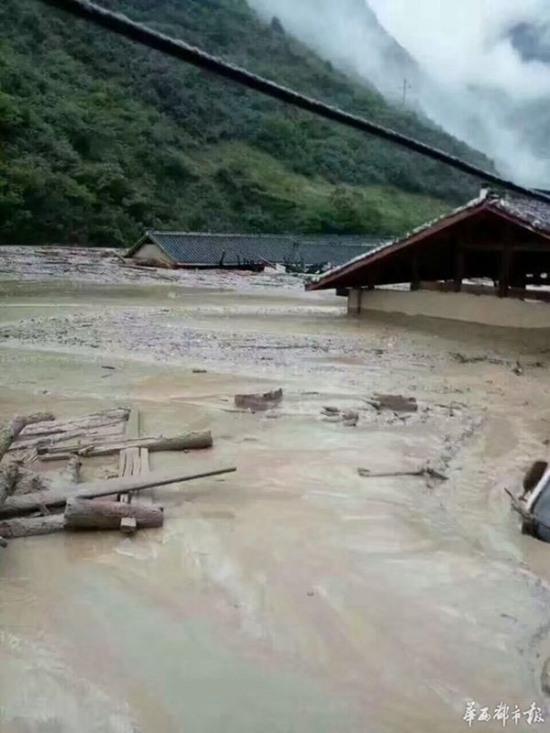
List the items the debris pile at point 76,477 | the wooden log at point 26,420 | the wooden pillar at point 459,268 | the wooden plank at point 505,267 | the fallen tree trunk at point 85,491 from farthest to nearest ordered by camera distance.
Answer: the wooden pillar at point 459,268, the wooden plank at point 505,267, the wooden log at point 26,420, the fallen tree trunk at point 85,491, the debris pile at point 76,477

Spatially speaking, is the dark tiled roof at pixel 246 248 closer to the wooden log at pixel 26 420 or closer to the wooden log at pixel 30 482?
the wooden log at pixel 26 420

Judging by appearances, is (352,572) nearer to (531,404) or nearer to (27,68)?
(531,404)

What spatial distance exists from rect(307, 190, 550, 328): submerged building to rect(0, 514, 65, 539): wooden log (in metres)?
10.6

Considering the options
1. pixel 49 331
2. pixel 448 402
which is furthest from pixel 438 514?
pixel 49 331

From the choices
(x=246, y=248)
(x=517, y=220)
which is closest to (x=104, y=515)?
(x=517, y=220)

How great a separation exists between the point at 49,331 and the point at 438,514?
10.0m

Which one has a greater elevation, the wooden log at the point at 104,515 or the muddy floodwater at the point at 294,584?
the wooden log at the point at 104,515

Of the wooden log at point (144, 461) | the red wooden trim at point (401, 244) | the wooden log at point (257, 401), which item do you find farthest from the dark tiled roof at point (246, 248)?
the wooden log at point (144, 461)

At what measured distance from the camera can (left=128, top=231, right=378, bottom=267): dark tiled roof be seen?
3497 cm

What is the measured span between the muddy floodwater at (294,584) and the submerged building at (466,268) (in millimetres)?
5996

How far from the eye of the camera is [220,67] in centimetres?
180

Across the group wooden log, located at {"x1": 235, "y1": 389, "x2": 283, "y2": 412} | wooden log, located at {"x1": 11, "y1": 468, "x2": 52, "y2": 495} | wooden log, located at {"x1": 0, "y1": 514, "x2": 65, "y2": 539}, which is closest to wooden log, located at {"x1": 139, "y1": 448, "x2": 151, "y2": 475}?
wooden log, located at {"x1": 11, "y1": 468, "x2": 52, "y2": 495}

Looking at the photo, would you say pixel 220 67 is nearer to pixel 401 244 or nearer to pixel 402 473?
pixel 402 473

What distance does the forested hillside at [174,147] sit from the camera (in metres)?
42.0
